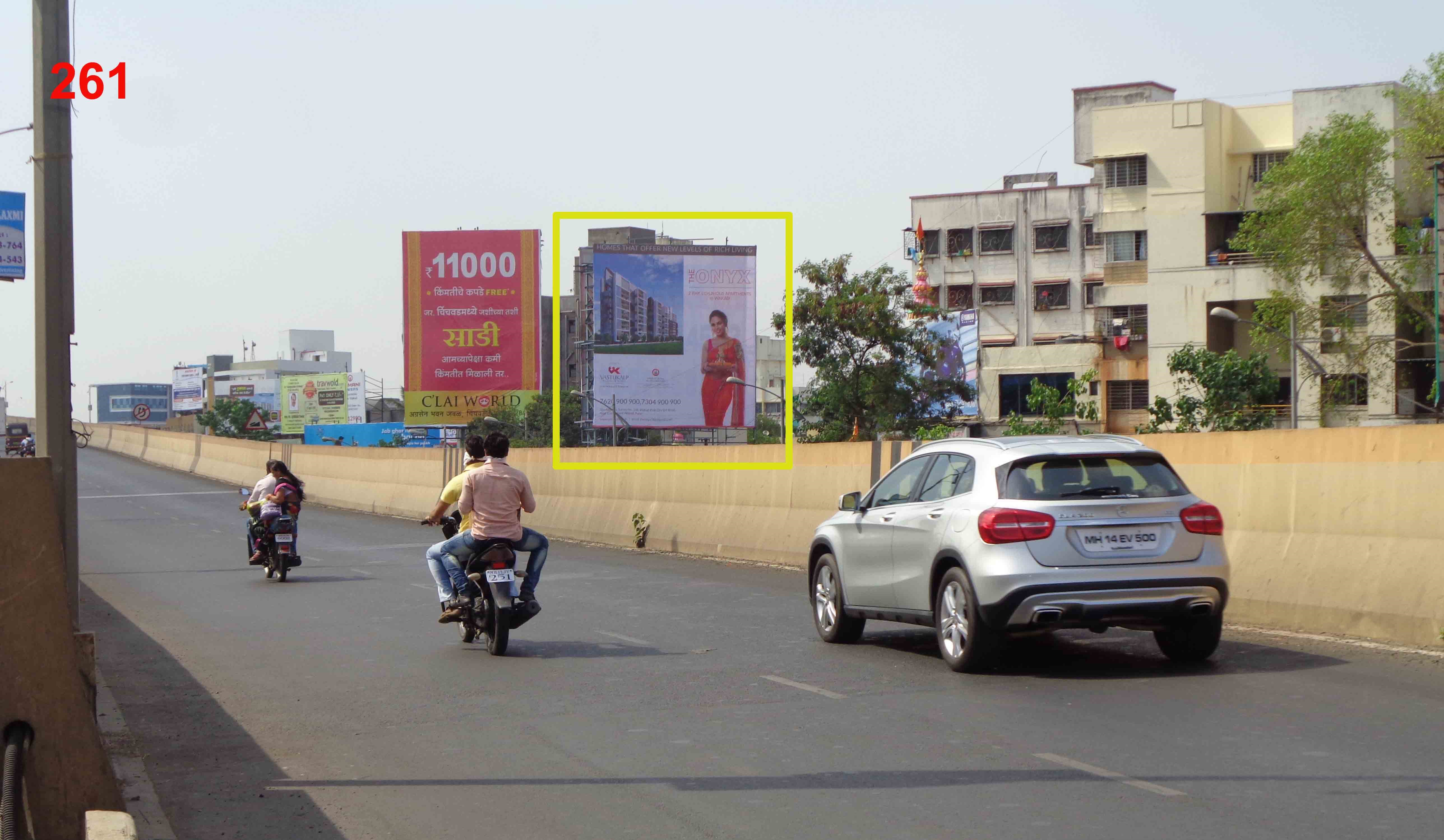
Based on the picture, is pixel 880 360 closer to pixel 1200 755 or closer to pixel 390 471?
pixel 390 471

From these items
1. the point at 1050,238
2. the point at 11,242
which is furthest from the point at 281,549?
the point at 1050,238

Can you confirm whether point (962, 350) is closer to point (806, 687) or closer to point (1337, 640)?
point (1337, 640)

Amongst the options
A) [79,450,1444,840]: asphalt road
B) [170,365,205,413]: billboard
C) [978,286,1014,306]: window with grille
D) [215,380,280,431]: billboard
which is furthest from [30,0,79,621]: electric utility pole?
[170,365,205,413]: billboard

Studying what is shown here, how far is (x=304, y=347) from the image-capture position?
7515 inches

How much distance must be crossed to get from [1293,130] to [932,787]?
55.7 meters

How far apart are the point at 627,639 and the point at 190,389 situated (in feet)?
560

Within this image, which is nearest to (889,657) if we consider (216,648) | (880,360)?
(216,648)

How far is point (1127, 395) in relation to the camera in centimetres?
6525

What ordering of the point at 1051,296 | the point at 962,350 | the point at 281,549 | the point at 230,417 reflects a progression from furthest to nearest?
the point at 230,417, the point at 1051,296, the point at 962,350, the point at 281,549

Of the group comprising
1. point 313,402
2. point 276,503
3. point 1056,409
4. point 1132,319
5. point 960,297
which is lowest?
point 276,503

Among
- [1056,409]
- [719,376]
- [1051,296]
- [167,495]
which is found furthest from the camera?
[1051,296]

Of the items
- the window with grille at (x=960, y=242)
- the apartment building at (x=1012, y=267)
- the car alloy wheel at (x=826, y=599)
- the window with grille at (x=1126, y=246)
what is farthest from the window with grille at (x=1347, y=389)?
the car alloy wheel at (x=826, y=599)

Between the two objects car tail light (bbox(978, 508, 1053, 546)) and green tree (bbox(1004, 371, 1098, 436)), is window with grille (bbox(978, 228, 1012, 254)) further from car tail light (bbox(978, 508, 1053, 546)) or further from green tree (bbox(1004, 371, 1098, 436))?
car tail light (bbox(978, 508, 1053, 546))

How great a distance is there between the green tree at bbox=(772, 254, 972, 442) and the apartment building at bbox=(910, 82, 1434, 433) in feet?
30.5
